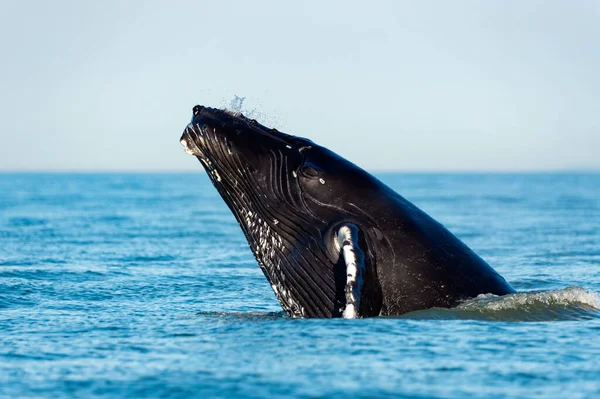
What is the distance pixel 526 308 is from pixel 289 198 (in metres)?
3.01


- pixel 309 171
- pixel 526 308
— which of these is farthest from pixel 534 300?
pixel 309 171

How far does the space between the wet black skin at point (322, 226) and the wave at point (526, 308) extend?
5.6 inches

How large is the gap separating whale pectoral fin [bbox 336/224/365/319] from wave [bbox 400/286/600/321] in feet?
2.81

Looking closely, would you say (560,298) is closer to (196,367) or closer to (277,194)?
(277,194)

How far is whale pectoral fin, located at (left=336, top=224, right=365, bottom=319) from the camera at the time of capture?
999 cm

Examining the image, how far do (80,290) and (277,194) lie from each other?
19.0 ft

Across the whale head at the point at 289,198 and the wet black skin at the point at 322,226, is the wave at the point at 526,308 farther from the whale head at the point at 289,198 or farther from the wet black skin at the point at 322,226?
the whale head at the point at 289,198

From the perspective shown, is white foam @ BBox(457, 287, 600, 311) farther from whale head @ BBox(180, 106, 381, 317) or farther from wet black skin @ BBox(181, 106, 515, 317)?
whale head @ BBox(180, 106, 381, 317)

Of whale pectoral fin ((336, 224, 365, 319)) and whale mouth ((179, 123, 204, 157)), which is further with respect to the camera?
whale mouth ((179, 123, 204, 157))

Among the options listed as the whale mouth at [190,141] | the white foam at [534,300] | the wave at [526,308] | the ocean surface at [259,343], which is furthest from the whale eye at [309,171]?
the white foam at [534,300]

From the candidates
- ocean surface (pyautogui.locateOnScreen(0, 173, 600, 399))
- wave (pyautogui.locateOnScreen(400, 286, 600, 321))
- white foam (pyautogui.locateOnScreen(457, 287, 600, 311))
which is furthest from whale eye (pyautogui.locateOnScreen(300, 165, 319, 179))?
white foam (pyautogui.locateOnScreen(457, 287, 600, 311))

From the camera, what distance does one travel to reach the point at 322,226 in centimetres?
1093

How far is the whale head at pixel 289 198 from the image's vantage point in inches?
424

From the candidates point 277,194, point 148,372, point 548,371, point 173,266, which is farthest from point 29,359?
point 173,266
